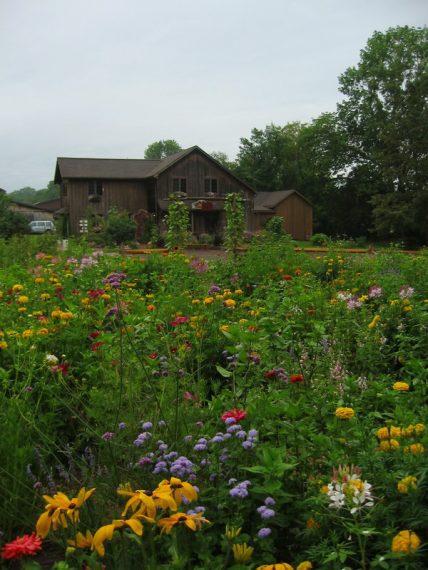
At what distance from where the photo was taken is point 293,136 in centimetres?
6128

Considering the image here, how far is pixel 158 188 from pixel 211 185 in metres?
3.67

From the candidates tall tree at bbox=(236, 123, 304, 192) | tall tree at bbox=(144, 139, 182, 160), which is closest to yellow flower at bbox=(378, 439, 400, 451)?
tall tree at bbox=(236, 123, 304, 192)

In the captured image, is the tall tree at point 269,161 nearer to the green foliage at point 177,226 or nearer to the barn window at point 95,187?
the barn window at point 95,187

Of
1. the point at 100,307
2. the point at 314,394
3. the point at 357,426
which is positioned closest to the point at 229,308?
the point at 100,307

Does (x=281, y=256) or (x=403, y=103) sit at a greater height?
(x=403, y=103)

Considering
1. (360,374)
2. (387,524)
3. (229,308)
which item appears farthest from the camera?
(229,308)

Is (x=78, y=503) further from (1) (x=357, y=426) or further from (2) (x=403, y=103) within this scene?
(2) (x=403, y=103)

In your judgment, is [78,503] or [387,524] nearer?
[78,503]

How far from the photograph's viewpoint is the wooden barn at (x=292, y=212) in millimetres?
46656

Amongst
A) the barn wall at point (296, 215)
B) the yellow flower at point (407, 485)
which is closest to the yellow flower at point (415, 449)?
the yellow flower at point (407, 485)

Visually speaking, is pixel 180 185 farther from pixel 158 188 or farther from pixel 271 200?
pixel 271 200

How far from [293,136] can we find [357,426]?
61560 mm

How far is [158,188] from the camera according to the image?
38.3 m

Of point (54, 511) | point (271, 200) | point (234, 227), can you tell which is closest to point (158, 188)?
point (271, 200)
